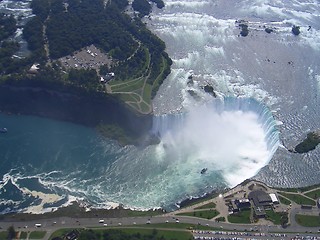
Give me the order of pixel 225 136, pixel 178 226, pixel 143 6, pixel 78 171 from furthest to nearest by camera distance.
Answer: pixel 143 6 → pixel 225 136 → pixel 78 171 → pixel 178 226

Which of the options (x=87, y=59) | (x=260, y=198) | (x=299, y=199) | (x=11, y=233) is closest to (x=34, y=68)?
(x=87, y=59)

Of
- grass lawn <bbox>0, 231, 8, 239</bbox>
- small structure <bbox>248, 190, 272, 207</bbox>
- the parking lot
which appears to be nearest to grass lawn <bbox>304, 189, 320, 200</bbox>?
small structure <bbox>248, 190, 272, 207</bbox>

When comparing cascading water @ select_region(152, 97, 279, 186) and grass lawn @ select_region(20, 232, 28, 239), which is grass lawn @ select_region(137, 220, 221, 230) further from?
grass lawn @ select_region(20, 232, 28, 239)

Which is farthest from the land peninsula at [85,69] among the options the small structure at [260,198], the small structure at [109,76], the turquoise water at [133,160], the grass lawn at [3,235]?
the grass lawn at [3,235]

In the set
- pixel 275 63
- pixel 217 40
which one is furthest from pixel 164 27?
pixel 275 63

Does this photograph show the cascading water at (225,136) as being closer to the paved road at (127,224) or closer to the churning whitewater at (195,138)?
the churning whitewater at (195,138)

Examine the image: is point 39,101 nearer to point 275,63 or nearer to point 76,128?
point 76,128

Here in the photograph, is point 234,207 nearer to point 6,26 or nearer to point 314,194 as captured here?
point 314,194
